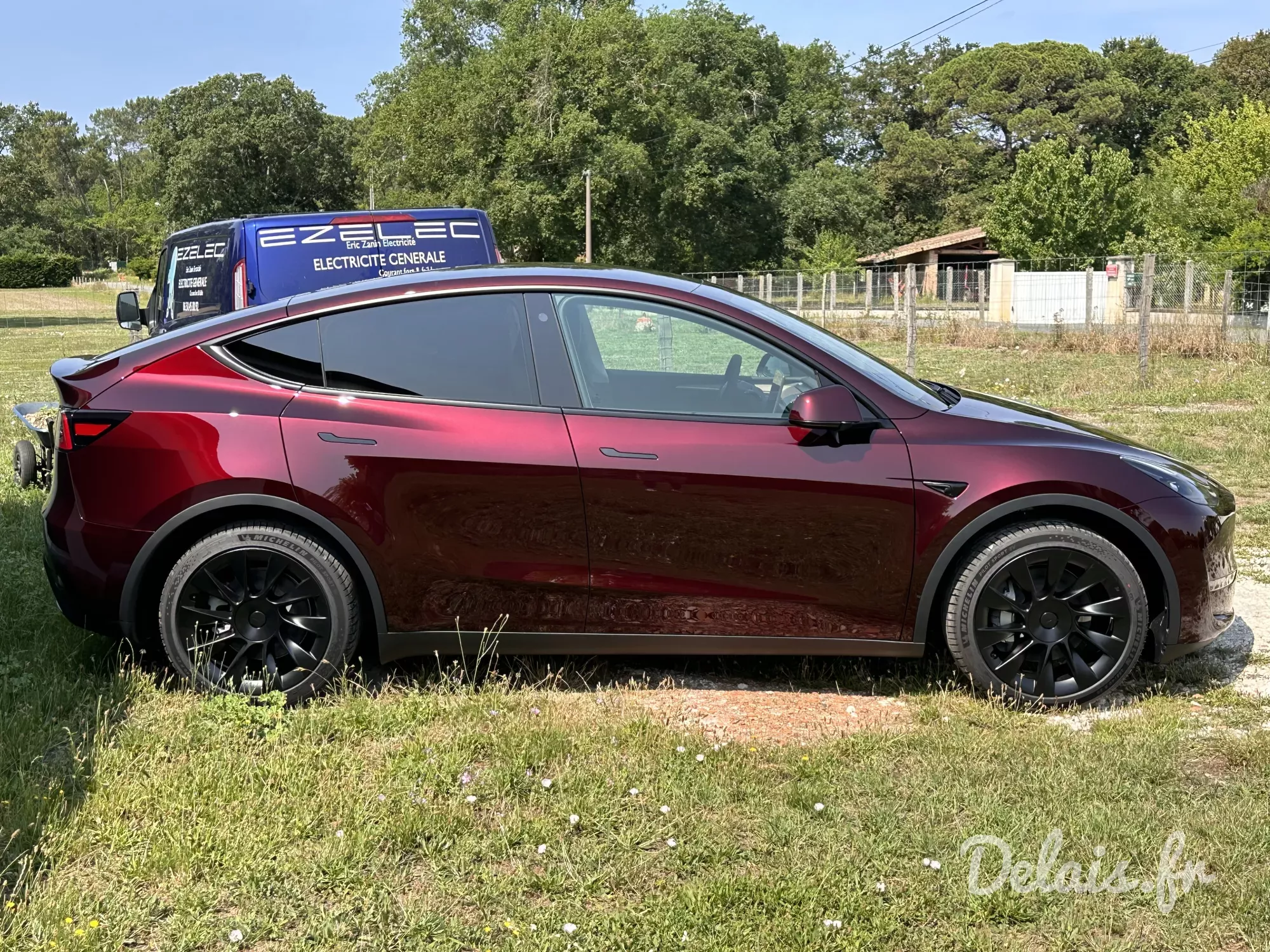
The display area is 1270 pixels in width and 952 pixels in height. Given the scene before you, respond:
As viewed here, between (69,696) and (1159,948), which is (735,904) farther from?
(69,696)

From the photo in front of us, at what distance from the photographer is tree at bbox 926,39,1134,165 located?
248ft

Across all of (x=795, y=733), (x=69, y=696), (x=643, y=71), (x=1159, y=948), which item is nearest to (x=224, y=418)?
(x=69, y=696)

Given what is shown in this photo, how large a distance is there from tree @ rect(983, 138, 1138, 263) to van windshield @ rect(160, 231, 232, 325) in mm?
47514

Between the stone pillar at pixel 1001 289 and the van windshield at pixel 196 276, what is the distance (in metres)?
23.2

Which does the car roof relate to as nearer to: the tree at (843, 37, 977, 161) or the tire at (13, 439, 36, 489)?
the tire at (13, 439, 36, 489)

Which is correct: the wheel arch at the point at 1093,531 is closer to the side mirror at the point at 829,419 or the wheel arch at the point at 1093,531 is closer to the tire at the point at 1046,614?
the tire at the point at 1046,614

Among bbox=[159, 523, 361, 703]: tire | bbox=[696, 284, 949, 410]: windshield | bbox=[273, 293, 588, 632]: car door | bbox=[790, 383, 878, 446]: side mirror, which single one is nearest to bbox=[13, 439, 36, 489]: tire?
bbox=[159, 523, 361, 703]: tire

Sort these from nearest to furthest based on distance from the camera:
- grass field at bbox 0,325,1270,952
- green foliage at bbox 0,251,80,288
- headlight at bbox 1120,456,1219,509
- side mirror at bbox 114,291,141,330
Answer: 1. grass field at bbox 0,325,1270,952
2. headlight at bbox 1120,456,1219,509
3. side mirror at bbox 114,291,141,330
4. green foliage at bbox 0,251,80,288

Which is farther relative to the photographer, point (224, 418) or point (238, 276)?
point (238, 276)

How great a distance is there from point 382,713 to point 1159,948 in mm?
2464

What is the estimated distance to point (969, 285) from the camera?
110ft

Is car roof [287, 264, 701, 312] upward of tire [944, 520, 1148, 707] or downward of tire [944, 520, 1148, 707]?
upward

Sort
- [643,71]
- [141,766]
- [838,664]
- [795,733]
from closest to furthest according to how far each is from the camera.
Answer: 1. [141,766]
2. [795,733]
3. [838,664]
4. [643,71]

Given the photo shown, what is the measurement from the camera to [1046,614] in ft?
13.9
